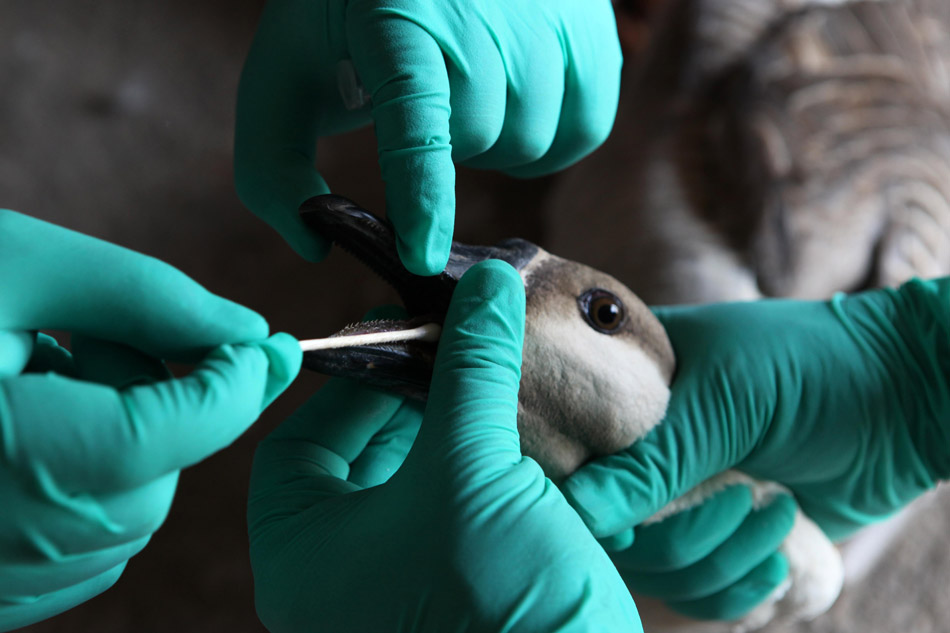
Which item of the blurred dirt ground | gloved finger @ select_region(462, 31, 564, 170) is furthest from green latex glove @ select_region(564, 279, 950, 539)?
the blurred dirt ground

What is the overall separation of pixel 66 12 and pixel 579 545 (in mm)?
2060

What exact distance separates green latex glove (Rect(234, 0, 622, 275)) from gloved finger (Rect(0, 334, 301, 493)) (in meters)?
0.31

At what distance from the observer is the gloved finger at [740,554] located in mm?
1021

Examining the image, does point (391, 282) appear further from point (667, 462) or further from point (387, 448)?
point (667, 462)

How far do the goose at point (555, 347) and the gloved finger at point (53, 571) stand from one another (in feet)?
0.96

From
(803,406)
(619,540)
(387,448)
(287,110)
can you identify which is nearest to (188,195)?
(287,110)

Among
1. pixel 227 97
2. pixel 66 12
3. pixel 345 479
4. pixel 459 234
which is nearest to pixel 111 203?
pixel 227 97

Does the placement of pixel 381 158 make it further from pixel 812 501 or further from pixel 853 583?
pixel 853 583

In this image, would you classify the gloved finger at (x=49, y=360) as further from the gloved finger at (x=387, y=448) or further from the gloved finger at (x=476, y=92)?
the gloved finger at (x=476, y=92)

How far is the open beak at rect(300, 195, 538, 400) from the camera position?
2.51ft

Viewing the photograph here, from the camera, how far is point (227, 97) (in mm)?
1991

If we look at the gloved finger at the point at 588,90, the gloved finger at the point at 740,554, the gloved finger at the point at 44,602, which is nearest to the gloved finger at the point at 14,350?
the gloved finger at the point at 44,602

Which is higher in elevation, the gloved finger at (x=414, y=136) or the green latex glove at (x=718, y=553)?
the gloved finger at (x=414, y=136)

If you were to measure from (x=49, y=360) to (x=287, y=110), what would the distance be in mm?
542
